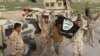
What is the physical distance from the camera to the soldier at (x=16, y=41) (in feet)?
37.3

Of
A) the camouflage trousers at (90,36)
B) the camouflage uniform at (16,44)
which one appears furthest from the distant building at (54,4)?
the camouflage uniform at (16,44)

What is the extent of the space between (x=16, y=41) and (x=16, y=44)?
88 millimetres

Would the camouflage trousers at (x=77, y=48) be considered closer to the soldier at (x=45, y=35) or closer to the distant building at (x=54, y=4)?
the soldier at (x=45, y=35)

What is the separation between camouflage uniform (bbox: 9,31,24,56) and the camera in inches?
449

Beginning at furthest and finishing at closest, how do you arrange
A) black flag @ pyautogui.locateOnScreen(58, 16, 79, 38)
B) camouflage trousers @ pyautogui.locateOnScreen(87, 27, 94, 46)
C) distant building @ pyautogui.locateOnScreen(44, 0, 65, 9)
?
distant building @ pyautogui.locateOnScreen(44, 0, 65, 9) → camouflage trousers @ pyautogui.locateOnScreen(87, 27, 94, 46) → black flag @ pyautogui.locateOnScreen(58, 16, 79, 38)

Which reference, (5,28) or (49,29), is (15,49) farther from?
(5,28)

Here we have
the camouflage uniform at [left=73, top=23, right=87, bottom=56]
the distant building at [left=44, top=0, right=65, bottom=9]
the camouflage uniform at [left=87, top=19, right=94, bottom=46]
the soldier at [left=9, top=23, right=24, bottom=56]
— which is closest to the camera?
the soldier at [left=9, top=23, right=24, bottom=56]

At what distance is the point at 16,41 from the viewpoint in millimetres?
11445

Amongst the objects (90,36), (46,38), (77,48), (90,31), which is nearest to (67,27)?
(77,48)

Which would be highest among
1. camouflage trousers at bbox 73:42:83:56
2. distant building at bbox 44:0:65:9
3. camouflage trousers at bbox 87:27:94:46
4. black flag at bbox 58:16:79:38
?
black flag at bbox 58:16:79:38

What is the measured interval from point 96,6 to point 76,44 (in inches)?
320

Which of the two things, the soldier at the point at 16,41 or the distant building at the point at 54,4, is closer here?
the soldier at the point at 16,41

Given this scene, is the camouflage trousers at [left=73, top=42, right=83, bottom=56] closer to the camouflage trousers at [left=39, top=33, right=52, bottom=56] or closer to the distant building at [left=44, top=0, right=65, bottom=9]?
the camouflage trousers at [left=39, top=33, right=52, bottom=56]

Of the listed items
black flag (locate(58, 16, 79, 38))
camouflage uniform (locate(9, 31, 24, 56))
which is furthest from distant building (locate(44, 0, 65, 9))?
camouflage uniform (locate(9, 31, 24, 56))
